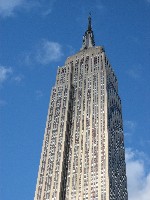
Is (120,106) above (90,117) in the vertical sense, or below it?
above

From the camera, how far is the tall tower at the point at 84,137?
121562 mm

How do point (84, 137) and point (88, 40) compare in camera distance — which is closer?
point (84, 137)

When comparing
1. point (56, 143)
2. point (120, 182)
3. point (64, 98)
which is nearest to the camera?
point (120, 182)

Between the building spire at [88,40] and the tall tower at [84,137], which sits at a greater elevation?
the building spire at [88,40]

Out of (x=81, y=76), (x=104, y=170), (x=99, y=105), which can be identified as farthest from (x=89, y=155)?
(x=81, y=76)

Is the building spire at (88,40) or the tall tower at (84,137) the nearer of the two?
the tall tower at (84,137)

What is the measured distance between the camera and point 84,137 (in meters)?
135

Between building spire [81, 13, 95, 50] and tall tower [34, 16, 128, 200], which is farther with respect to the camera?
building spire [81, 13, 95, 50]

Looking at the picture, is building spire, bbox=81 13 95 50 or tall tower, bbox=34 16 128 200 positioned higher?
building spire, bbox=81 13 95 50

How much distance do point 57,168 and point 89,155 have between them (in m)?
11.5

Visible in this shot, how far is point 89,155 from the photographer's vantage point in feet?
420

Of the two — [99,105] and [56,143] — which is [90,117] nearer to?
[99,105]

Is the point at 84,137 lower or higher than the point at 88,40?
lower

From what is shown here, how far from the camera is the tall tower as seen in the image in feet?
399
